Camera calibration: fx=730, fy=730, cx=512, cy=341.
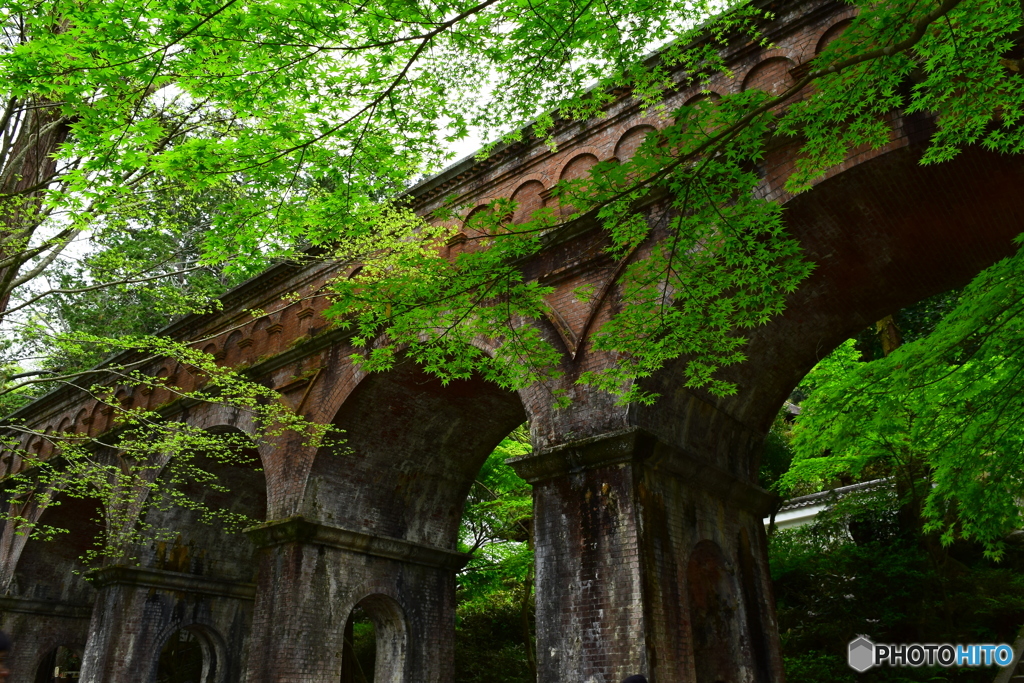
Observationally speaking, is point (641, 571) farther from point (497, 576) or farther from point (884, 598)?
point (497, 576)

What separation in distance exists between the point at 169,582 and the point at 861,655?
38.4 ft

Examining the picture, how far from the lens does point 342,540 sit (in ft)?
34.7

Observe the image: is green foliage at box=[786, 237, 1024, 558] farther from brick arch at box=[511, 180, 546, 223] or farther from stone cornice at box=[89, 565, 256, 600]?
stone cornice at box=[89, 565, 256, 600]

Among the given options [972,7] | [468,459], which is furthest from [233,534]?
[972,7]

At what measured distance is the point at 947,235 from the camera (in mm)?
7508

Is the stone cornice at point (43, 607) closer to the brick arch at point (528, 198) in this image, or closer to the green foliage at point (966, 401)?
the brick arch at point (528, 198)

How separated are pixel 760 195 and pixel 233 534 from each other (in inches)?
463

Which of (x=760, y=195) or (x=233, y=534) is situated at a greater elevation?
(x=760, y=195)

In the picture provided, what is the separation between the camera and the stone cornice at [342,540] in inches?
403

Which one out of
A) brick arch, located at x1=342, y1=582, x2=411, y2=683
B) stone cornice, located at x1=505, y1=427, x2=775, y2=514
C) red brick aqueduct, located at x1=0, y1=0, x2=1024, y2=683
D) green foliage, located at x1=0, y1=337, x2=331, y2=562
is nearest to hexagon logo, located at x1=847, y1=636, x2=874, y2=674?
red brick aqueduct, located at x1=0, y1=0, x2=1024, y2=683

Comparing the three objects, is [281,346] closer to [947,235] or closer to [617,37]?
[617,37]

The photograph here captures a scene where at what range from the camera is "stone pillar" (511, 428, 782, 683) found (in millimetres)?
6777

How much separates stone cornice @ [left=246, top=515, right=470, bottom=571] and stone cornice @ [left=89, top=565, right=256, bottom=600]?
11.3 ft

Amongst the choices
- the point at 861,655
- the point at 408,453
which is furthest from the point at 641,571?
the point at 861,655
